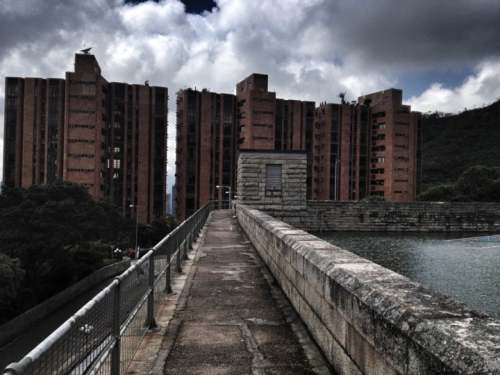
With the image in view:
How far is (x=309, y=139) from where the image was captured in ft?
275

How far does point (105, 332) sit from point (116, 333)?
0.96 ft

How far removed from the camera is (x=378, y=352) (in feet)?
9.19

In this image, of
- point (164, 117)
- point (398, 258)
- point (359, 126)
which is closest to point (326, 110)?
point (359, 126)

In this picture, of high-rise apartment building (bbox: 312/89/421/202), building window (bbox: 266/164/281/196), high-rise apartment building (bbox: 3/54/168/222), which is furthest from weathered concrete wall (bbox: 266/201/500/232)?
high-rise apartment building (bbox: 312/89/421/202)

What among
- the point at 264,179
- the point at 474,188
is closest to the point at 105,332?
the point at 264,179

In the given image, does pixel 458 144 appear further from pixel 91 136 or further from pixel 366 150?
pixel 91 136

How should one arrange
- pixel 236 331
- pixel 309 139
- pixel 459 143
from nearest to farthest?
pixel 236 331 < pixel 309 139 < pixel 459 143

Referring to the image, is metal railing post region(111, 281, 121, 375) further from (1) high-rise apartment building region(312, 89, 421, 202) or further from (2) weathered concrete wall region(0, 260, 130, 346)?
(1) high-rise apartment building region(312, 89, 421, 202)

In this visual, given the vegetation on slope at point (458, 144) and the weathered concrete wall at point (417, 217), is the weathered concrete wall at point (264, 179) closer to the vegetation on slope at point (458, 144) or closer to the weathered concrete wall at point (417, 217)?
the weathered concrete wall at point (417, 217)

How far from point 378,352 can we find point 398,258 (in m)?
13.6

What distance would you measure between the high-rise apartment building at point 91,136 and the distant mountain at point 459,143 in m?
62.8

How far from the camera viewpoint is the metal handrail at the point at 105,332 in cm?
212

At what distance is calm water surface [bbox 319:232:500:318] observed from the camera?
401 inches

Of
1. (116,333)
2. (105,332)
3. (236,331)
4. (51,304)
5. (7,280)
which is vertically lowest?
(51,304)
